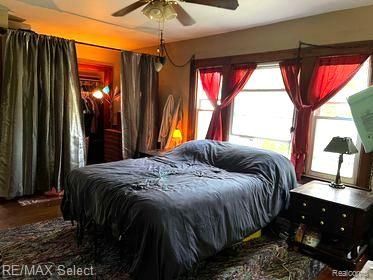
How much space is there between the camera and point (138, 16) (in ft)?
11.3

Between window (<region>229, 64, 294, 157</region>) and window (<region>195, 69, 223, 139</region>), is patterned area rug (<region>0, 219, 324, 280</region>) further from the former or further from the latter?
window (<region>195, 69, 223, 139</region>)

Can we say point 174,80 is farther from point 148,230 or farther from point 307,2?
point 148,230

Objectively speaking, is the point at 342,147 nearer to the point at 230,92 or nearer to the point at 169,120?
the point at 230,92

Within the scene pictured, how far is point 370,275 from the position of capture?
1.39 meters

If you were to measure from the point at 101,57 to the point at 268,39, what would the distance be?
387 centimetres

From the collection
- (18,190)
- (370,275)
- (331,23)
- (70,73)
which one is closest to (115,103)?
(70,73)

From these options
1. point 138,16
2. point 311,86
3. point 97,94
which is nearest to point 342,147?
point 311,86

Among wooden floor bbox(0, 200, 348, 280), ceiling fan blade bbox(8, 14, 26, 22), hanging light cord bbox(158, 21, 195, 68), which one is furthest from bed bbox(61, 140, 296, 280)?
ceiling fan blade bbox(8, 14, 26, 22)

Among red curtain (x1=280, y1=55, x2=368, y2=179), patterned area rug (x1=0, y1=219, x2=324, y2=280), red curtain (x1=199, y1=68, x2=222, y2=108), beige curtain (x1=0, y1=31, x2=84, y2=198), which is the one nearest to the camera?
patterned area rug (x1=0, y1=219, x2=324, y2=280)

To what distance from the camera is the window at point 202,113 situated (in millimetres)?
4285

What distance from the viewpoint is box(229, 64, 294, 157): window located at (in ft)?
11.1

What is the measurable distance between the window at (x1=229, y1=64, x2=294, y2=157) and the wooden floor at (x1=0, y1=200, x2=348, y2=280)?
101 inches

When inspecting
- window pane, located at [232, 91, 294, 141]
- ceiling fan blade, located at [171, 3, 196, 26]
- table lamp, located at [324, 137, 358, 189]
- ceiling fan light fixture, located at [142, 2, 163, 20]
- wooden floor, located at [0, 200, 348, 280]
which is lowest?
Result: wooden floor, located at [0, 200, 348, 280]

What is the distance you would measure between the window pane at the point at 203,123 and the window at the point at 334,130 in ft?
5.41
